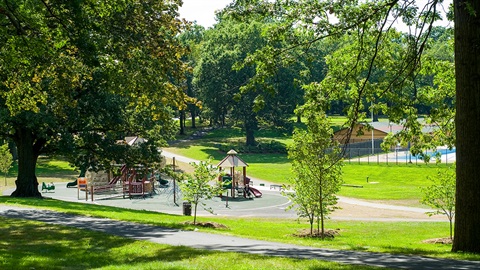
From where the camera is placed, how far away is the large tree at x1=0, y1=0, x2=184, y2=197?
589 inches

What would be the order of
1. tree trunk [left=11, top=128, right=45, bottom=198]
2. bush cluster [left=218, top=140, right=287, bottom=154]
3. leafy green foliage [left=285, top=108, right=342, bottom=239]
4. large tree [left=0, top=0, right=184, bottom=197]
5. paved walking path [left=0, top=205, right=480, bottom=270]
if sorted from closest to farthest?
paved walking path [left=0, top=205, right=480, bottom=270] → large tree [left=0, top=0, right=184, bottom=197] → leafy green foliage [left=285, top=108, right=342, bottom=239] → tree trunk [left=11, top=128, right=45, bottom=198] → bush cluster [left=218, top=140, right=287, bottom=154]

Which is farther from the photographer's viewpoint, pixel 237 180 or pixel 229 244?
pixel 237 180

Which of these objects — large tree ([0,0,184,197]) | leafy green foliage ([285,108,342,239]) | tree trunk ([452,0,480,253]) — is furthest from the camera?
leafy green foliage ([285,108,342,239])

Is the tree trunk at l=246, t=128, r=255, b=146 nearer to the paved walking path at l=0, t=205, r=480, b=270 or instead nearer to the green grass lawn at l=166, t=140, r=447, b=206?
the green grass lawn at l=166, t=140, r=447, b=206

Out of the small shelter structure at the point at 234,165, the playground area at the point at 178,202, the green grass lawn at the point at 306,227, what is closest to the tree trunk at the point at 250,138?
the playground area at the point at 178,202

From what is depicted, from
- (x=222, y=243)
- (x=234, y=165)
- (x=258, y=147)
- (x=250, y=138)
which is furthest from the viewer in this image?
(x=250, y=138)

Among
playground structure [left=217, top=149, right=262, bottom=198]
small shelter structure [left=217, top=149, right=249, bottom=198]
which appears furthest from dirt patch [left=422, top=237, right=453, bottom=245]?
small shelter structure [left=217, top=149, right=249, bottom=198]

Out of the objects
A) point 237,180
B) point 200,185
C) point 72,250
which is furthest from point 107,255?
point 237,180

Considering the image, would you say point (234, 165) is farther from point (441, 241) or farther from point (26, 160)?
point (441, 241)

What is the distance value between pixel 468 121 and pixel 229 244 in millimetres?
6304

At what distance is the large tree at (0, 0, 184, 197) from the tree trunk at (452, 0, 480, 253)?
8.18 m

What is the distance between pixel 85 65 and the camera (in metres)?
19.8

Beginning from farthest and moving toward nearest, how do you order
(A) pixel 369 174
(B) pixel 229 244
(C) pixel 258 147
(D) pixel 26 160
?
(C) pixel 258 147, (A) pixel 369 174, (D) pixel 26 160, (B) pixel 229 244

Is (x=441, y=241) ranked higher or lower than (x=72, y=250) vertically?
lower
